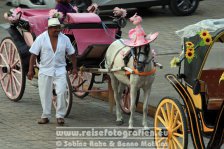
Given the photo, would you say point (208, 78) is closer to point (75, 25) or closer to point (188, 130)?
point (188, 130)

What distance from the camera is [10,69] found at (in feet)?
48.2

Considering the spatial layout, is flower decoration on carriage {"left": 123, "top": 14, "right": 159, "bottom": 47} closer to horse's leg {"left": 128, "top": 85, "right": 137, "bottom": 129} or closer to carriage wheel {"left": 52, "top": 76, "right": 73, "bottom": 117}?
horse's leg {"left": 128, "top": 85, "right": 137, "bottom": 129}

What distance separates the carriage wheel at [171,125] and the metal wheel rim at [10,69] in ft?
12.9

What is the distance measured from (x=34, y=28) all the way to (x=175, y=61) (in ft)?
12.5

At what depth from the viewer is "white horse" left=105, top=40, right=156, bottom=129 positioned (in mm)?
12281

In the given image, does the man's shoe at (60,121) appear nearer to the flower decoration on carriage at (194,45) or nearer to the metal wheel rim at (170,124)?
the metal wheel rim at (170,124)

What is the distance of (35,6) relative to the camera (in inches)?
875

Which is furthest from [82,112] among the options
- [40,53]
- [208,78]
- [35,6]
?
[35,6]

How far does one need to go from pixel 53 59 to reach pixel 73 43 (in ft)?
3.22

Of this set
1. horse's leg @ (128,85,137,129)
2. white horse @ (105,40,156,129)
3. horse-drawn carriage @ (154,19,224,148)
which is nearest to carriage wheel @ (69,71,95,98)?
white horse @ (105,40,156,129)

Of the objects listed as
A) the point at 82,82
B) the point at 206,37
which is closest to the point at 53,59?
the point at 82,82

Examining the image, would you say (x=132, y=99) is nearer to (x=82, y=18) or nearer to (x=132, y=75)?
(x=132, y=75)

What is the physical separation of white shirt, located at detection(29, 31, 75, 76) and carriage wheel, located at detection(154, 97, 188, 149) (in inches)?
92.5

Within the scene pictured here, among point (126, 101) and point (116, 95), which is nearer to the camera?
point (116, 95)
